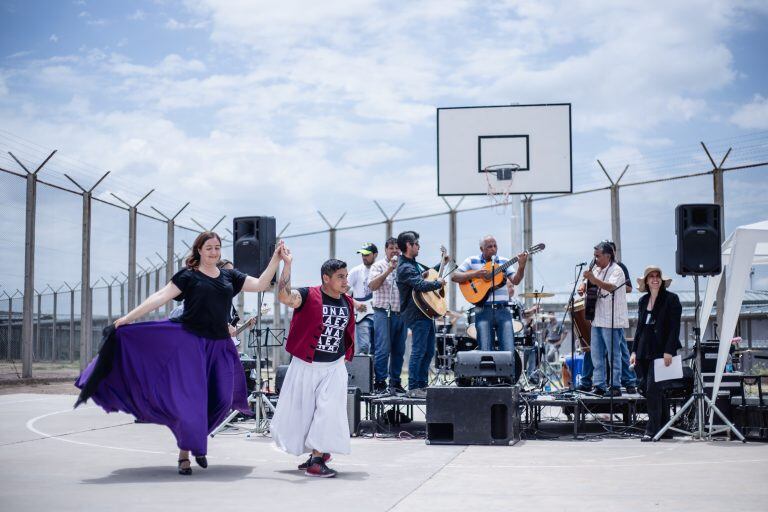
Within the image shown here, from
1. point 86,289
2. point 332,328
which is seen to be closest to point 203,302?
point 332,328

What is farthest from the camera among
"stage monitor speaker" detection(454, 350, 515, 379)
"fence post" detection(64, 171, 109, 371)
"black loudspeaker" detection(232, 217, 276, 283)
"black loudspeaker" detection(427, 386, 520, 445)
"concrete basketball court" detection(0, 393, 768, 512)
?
"fence post" detection(64, 171, 109, 371)

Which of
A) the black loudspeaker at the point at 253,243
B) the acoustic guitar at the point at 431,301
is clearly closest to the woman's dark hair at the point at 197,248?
the black loudspeaker at the point at 253,243

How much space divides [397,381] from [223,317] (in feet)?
14.5

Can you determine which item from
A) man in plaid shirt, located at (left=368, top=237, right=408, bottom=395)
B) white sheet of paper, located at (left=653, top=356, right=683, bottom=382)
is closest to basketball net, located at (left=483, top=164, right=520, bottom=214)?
man in plaid shirt, located at (left=368, top=237, right=408, bottom=395)

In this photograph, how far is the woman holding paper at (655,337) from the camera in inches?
390

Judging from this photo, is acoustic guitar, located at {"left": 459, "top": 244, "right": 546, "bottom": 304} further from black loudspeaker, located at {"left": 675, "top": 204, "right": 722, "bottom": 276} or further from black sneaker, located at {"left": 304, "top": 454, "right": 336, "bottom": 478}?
black sneaker, located at {"left": 304, "top": 454, "right": 336, "bottom": 478}

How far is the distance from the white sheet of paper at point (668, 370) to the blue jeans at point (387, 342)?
3033mm

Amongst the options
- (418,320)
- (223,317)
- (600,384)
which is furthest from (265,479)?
(600,384)

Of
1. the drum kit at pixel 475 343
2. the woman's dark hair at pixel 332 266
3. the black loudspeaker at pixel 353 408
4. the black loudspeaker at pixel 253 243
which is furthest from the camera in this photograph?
the drum kit at pixel 475 343

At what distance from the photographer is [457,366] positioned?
9961 mm

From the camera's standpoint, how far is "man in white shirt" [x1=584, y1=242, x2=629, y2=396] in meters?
10.8

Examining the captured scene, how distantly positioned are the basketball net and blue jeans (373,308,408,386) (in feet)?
14.7

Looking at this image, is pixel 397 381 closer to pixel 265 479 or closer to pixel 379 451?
pixel 379 451

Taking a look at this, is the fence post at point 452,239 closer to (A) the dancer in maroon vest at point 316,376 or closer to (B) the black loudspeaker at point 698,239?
(B) the black loudspeaker at point 698,239
